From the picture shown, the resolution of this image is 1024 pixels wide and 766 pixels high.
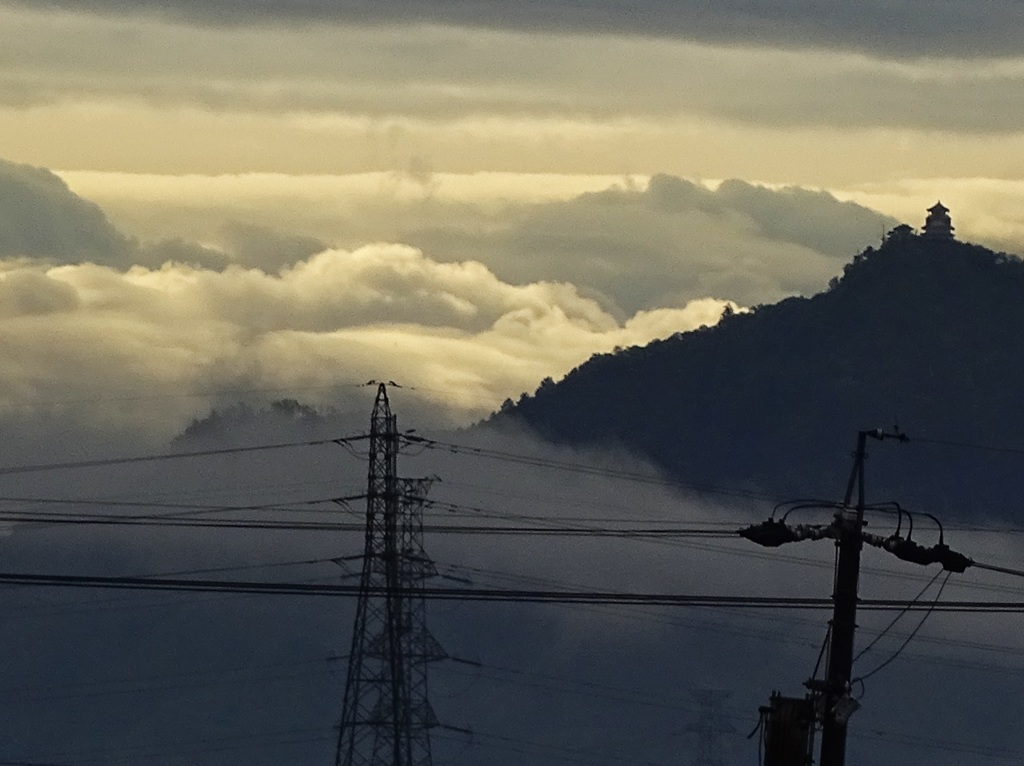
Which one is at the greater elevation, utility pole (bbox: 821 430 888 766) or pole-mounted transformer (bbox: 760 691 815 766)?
utility pole (bbox: 821 430 888 766)

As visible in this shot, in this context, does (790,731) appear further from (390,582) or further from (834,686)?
(390,582)

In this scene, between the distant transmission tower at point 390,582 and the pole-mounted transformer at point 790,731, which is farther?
the distant transmission tower at point 390,582

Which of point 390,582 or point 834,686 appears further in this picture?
point 390,582

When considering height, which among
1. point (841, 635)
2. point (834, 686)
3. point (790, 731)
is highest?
point (841, 635)

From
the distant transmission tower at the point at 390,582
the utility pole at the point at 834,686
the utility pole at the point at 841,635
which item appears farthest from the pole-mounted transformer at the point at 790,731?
the distant transmission tower at the point at 390,582

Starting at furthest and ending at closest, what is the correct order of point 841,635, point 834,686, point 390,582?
point 390,582, point 841,635, point 834,686

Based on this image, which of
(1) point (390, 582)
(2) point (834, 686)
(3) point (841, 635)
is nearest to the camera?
(2) point (834, 686)

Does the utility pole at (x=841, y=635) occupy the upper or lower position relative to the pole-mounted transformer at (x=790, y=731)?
upper

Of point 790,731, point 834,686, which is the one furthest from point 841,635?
point 790,731

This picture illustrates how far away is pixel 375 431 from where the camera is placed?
159625 mm

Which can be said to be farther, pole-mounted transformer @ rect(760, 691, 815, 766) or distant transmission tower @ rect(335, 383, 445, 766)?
distant transmission tower @ rect(335, 383, 445, 766)

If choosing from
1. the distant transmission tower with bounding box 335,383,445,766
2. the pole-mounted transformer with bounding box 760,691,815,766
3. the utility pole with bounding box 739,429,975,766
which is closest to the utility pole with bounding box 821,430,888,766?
the utility pole with bounding box 739,429,975,766

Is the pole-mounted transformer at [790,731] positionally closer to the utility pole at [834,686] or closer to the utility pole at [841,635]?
the utility pole at [834,686]

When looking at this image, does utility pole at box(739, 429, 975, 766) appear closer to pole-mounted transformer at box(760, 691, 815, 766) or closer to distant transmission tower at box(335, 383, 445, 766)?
pole-mounted transformer at box(760, 691, 815, 766)
